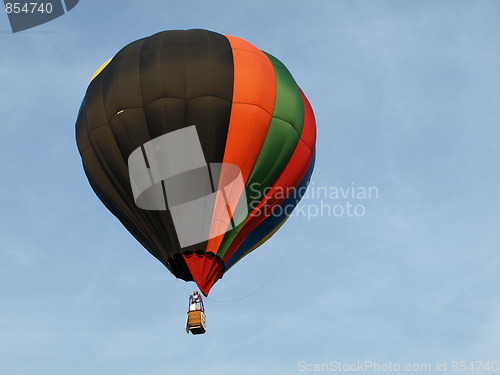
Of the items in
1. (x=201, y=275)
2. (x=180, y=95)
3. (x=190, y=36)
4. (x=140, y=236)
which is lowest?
(x=201, y=275)

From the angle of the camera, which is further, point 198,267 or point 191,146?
point 191,146

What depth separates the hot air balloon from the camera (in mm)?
22156

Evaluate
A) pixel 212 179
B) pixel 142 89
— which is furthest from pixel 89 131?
pixel 212 179

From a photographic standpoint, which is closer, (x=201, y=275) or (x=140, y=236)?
(x=201, y=275)

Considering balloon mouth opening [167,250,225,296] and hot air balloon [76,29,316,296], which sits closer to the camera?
balloon mouth opening [167,250,225,296]

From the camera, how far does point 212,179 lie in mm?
22234

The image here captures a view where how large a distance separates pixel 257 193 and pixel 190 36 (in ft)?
12.8

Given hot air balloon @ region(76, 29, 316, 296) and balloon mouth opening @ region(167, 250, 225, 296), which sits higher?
hot air balloon @ region(76, 29, 316, 296)

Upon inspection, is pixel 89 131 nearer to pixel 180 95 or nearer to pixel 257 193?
pixel 180 95

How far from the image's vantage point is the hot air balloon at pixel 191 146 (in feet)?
72.7

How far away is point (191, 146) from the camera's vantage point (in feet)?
72.7

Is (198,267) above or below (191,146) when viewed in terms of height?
below

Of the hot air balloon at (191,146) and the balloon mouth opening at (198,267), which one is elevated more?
the hot air balloon at (191,146)

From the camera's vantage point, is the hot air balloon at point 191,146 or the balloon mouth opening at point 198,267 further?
the hot air balloon at point 191,146
